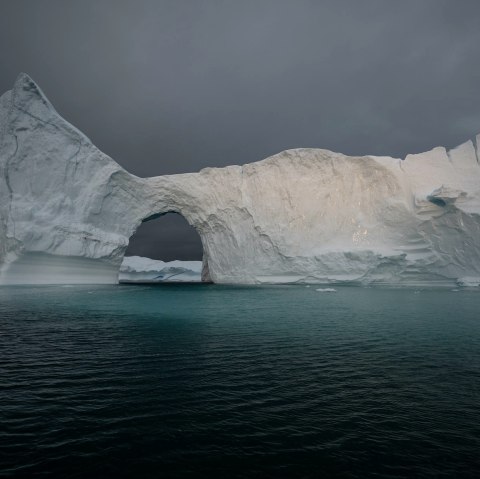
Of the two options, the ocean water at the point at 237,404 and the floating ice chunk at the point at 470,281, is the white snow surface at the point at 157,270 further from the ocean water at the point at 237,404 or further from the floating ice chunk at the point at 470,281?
the ocean water at the point at 237,404

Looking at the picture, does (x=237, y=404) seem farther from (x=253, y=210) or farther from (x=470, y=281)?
(x=470, y=281)

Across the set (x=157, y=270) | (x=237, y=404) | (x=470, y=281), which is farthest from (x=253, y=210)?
(x=157, y=270)

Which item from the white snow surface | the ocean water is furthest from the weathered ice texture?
the white snow surface

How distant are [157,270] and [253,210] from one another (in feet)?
171

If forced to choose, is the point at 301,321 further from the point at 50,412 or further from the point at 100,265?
the point at 100,265

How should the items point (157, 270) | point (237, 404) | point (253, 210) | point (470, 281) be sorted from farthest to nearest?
point (157, 270) → point (253, 210) → point (470, 281) → point (237, 404)

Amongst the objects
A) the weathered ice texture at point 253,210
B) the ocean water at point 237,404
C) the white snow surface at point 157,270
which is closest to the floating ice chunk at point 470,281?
the weathered ice texture at point 253,210

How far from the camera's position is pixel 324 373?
23.0ft

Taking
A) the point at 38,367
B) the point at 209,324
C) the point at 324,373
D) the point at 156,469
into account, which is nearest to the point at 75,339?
the point at 38,367

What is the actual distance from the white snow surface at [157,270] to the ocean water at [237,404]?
76.7m

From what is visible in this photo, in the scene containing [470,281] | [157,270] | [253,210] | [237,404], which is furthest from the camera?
[157,270]

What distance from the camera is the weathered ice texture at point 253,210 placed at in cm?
3167

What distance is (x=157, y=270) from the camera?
8712cm

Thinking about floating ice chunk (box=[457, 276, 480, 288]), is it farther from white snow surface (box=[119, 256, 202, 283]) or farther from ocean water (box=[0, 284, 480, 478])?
white snow surface (box=[119, 256, 202, 283])
